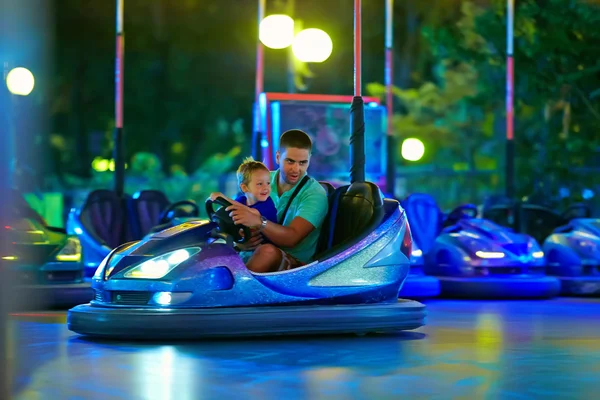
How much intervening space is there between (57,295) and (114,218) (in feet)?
4.95

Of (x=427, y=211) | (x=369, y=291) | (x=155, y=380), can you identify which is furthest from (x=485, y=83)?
(x=155, y=380)

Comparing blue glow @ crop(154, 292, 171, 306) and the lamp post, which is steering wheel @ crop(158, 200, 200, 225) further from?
blue glow @ crop(154, 292, 171, 306)

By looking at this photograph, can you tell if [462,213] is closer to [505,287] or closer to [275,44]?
[505,287]

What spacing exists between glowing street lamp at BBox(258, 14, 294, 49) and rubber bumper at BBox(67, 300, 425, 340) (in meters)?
5.35

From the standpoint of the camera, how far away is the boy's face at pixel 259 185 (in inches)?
197

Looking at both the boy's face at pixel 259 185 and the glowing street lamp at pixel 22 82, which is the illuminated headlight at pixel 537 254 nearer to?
the boy's face at pixel 259 185

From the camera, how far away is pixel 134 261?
4.78 metres

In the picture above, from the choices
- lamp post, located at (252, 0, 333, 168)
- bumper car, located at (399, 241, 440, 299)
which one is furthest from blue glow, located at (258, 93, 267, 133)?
bumper car, located at (399, 241, 440, 299)

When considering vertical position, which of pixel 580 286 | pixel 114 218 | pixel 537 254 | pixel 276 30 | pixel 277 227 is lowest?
pixel 580 286

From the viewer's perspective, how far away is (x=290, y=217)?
5.18 meters

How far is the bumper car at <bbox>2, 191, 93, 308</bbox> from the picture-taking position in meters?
6.61

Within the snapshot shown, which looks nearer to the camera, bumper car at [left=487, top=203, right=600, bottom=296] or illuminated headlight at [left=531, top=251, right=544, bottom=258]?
illuminated headlight at [left=531, top=251, right=544, bottom=258]

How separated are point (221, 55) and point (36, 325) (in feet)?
61.2

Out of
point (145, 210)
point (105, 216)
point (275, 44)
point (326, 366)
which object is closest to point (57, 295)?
point (105, 216)
